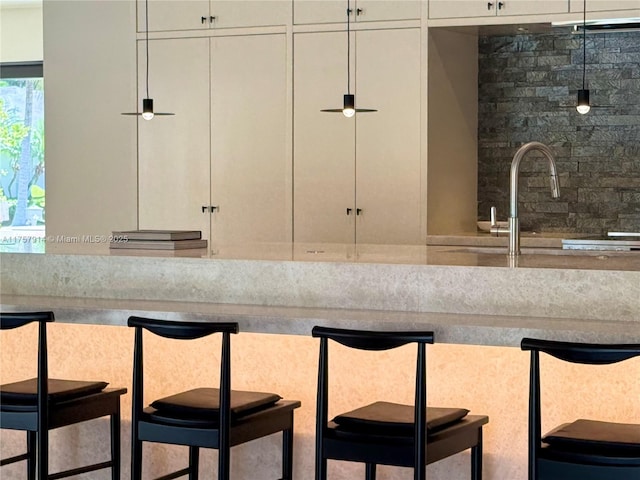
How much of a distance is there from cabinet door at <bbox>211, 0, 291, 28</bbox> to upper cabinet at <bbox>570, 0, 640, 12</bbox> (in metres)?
1.71

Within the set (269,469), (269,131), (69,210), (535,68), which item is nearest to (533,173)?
(535,68)

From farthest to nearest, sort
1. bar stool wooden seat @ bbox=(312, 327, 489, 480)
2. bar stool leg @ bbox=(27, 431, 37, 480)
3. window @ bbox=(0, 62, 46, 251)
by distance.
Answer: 1. window @ bbox=(0, 62, 46, 251)
2. bar stool leg @ bbox=(27, 431, 37, 480)
3. bar stool wooden seat @ bbox=(312, 327, 489, 480)

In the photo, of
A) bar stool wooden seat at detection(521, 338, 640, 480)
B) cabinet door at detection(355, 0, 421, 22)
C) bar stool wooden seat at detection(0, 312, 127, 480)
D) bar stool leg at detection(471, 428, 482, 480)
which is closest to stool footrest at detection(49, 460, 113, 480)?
bar stool wooden seat at detection(0, 312, 127, 480)

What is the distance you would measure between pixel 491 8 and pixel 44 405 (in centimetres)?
371

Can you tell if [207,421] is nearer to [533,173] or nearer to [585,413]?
[585,413]

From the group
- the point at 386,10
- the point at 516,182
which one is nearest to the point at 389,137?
the point at 386,10

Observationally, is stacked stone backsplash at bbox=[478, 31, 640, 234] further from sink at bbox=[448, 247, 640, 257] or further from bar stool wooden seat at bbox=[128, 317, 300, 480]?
bar stool wooden seat at bbox=[128, 317, 300, 480]

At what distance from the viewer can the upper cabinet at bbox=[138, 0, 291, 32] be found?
6059mm

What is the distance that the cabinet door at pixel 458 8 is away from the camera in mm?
5684

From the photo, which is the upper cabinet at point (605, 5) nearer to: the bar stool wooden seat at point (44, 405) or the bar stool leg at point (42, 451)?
the bar stool wooden seat at point (44, 405)

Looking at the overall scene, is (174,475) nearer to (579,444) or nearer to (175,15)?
(579,444)

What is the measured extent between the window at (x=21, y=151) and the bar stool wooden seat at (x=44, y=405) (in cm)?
487

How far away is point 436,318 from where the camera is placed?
286 centimetres

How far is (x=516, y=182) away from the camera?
10.6ft
